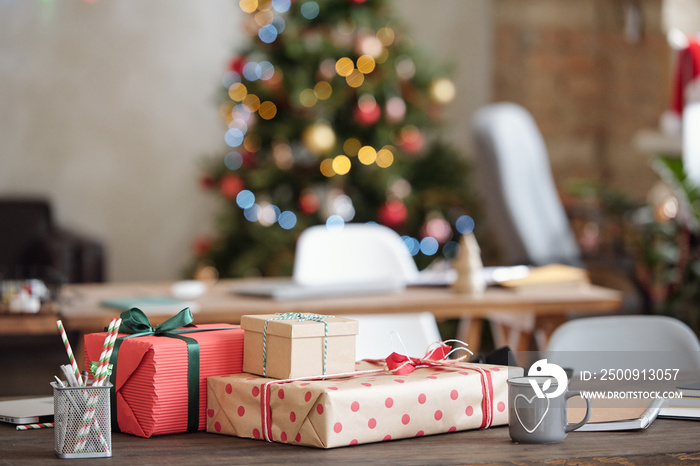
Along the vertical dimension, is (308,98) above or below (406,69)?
below

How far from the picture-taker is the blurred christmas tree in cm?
436

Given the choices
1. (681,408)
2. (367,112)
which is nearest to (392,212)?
(367,112)

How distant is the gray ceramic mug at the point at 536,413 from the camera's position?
2.96 feet

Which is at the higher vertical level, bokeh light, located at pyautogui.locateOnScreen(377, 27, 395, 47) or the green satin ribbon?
bokeh light, located at pyautogui.locateOnScreen(377, 27, 395, 47)

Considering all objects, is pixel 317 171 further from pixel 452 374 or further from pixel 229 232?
pixel 452 374

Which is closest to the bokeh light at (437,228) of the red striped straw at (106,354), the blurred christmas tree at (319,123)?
the blurred christmas tree at (319,123)

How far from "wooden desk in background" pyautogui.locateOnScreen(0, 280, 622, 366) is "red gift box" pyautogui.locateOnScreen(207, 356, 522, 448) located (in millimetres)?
1063

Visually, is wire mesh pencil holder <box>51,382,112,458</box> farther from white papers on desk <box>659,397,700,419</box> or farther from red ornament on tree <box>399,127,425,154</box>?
red ornament on tree <box>399,127,425,154</box>

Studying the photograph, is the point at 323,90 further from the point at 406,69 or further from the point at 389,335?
the point at 389,335

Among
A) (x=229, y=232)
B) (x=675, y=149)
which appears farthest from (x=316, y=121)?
(x=675, y=149)

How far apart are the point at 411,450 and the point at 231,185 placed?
12.0 ft

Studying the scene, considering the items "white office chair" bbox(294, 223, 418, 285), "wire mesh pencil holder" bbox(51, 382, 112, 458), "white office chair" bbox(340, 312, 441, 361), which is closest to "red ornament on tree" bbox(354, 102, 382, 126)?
"white office chair" bbox(294, 223, 418, 285)

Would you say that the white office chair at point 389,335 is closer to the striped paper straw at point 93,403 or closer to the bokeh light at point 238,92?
the striped paper straw at point 93,403

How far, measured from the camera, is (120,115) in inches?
203
